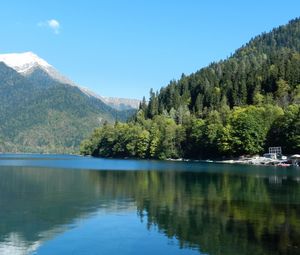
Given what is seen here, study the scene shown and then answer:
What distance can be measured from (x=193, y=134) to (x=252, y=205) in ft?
439

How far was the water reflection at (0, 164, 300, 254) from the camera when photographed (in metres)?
29.2

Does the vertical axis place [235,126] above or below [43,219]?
above

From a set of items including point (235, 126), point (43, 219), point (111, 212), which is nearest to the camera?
point (43, 219)

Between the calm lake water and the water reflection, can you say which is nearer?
the calm lake water

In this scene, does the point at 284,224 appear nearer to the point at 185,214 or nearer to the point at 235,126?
the point at 185,214

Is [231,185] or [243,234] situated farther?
[231,185]

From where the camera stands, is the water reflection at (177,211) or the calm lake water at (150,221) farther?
the water reflection at (177,211)

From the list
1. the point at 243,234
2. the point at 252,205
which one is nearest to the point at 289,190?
the point at 252,205

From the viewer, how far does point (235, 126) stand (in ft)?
523

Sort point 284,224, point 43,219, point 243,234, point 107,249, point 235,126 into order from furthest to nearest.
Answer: point 235,126 → point 43,219 → point 284,224 → point 243,234 → point 107,249

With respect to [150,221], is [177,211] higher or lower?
higher

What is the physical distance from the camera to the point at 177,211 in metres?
41.2

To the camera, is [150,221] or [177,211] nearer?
[150,221]

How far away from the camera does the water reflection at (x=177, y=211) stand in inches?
1152
